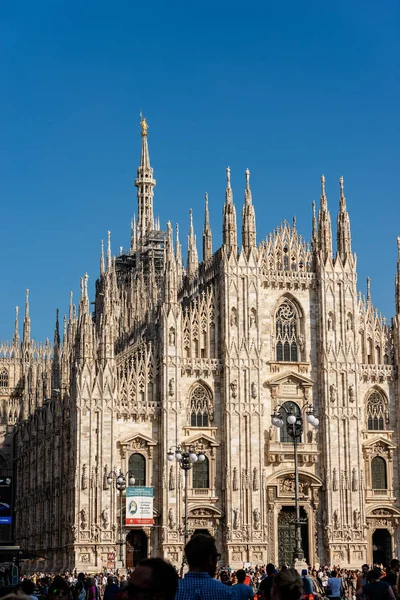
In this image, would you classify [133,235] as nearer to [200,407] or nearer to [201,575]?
[200,407]

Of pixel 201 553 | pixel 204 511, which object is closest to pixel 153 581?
pixel 201 553

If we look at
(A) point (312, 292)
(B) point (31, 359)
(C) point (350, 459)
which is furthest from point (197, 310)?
(B) point (31, 359)

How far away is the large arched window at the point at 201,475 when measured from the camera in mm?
59344

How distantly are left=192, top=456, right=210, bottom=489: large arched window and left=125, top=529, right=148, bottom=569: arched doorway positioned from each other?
3934 millimetres

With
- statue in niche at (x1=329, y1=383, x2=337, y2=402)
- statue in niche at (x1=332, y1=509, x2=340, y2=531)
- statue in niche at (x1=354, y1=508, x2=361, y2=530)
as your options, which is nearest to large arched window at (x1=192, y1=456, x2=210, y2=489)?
statue in niche at (x1=332, y1=509, x2=340, y2=531)

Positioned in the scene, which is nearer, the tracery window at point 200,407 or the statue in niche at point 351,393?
the tracery window at point 200,407

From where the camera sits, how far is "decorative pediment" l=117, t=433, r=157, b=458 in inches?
2290

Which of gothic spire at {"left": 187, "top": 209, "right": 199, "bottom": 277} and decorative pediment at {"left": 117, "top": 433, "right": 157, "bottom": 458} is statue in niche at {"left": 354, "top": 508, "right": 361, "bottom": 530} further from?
gothic spire at {"left": 187, "top": 209, "right": 199, "bottom": 277}

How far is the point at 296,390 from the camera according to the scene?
6188 centimetres

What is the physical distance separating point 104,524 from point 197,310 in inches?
507

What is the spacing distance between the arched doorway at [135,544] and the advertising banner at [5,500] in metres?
13.3

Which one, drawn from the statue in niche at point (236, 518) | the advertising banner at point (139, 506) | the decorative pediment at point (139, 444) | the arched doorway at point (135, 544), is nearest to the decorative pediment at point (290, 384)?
the statue in niche at point (236, 518)

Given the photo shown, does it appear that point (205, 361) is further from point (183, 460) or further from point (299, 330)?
point (183, 460)

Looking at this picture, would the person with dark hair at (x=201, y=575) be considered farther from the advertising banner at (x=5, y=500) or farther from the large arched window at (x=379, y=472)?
the advertising banner at (x=5, y=500)
